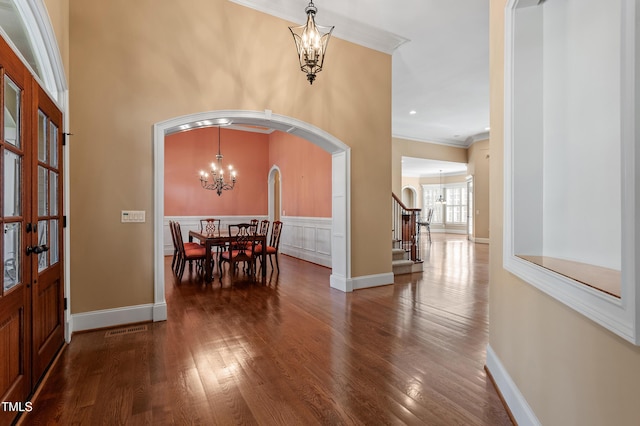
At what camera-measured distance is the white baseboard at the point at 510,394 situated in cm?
171

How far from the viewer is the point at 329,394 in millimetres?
2166

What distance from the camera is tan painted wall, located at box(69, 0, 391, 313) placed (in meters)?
3.34

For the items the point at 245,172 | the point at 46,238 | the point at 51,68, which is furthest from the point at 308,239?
the point at 51,68

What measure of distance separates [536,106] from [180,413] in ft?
9.54

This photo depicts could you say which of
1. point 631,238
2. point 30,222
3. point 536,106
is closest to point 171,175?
point 30,222

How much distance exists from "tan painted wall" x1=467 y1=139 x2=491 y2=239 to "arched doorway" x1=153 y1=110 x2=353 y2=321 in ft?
27.7

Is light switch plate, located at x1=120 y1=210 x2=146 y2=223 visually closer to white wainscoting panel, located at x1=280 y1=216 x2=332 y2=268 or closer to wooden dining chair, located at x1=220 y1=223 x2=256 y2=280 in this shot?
wooden dining chair, located at x1=220 y1=223 x2=256 y2=280

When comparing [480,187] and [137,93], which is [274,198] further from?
[480,187]

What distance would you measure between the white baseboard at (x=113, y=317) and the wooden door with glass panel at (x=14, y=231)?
135cm

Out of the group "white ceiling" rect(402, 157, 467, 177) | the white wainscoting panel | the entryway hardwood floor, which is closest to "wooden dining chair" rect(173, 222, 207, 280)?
the entryway hardwood floor

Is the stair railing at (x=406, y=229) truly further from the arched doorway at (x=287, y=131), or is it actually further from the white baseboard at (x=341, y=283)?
the white baseboard at (x=341, y=283)

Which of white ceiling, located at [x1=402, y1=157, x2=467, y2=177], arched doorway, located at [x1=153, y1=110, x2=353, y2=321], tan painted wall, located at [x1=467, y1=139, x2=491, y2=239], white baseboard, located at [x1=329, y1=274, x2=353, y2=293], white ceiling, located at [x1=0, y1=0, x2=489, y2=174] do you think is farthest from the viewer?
white ceiling, located at [x1=402, y1=157, x2=467, y2=177]

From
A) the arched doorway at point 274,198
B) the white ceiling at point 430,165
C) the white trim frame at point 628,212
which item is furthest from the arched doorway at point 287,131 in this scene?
the white ceiling at point 430,165

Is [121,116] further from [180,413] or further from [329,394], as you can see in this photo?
[329,394]
